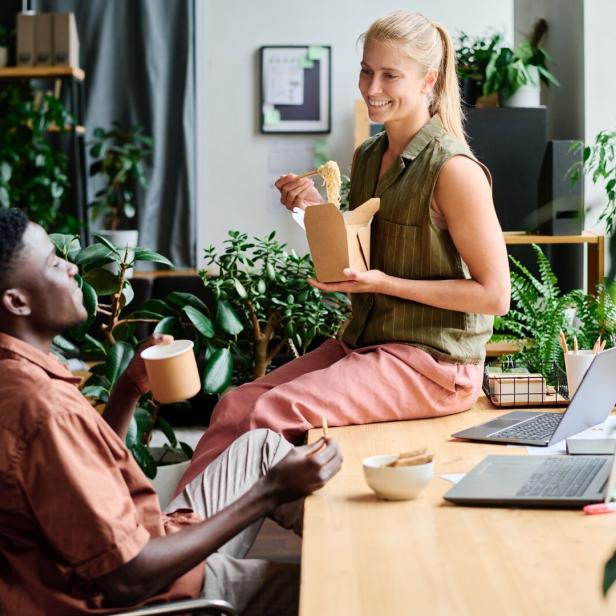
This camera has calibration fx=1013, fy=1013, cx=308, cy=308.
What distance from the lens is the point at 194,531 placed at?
56.0 inches

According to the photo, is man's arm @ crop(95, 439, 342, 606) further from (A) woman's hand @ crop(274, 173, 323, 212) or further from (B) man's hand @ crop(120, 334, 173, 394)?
(A) woman's hand @ crop(274, 173, 323, 212)

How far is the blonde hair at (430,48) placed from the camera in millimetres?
2238

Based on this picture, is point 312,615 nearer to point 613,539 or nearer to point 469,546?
point 469,546

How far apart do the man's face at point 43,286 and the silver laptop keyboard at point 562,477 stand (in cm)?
72

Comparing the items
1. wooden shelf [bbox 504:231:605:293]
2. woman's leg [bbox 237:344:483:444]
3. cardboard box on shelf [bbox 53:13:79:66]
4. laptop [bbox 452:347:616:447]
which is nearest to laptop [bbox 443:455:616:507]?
laptop [bbox 452:347:616:447]

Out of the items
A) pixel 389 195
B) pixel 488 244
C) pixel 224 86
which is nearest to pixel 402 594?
pixel 488 244

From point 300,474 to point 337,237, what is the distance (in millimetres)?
780

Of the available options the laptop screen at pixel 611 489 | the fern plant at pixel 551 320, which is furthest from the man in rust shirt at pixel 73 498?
the fern plant at pixel 551 320

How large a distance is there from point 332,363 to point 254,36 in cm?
472

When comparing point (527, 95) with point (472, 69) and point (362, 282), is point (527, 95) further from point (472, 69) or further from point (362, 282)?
point (362, 282)

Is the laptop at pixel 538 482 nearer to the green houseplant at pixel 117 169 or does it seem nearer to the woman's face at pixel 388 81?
the woman's face at pixel 388 81

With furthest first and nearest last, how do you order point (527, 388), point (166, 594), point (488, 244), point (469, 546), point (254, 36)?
1. point (254, 36)
2. point (527, 388)
3. point (488, 244)
4. point (166, 594)
5. point (469, 546)

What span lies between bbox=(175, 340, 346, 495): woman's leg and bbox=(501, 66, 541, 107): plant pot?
6.12ft

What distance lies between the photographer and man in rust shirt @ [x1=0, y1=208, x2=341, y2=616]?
4.19ft
